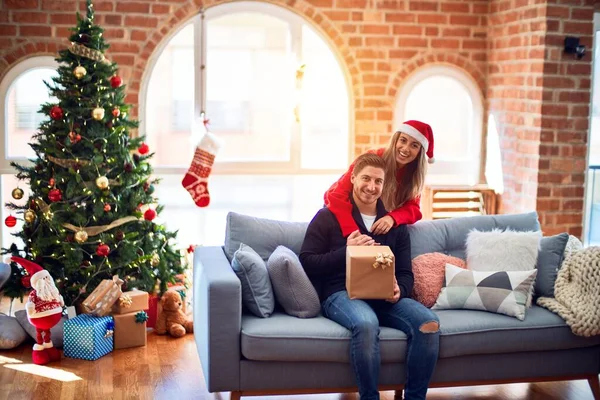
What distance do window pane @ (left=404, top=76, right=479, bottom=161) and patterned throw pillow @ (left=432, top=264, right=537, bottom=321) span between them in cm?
255

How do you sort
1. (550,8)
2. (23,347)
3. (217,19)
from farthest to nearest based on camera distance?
(217,19) < (550,8) < (23,347)

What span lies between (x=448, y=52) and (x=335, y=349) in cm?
337

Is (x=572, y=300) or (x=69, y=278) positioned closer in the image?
(x=572, y=300)

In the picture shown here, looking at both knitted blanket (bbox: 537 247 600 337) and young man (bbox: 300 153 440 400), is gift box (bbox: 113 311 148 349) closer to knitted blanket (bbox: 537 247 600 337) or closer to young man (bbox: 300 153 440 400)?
young man (bbox: 300 153 440 400)

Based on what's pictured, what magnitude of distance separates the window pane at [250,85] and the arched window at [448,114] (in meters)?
0.90

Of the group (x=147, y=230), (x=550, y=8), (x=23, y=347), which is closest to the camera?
(x=23, y=347)

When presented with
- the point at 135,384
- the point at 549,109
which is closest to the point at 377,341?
the point at 135,384

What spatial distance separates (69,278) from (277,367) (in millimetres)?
1806

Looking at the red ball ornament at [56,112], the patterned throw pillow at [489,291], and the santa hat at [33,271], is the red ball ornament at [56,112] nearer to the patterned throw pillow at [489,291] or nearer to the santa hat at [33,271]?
the santa hat at [33,271]

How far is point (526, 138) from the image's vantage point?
5.92 m

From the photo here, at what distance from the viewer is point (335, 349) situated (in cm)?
377

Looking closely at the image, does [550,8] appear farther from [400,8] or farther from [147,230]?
[147,230]

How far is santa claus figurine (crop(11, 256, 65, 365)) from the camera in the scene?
178 inches

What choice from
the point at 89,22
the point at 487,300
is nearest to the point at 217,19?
the point at 89,22
